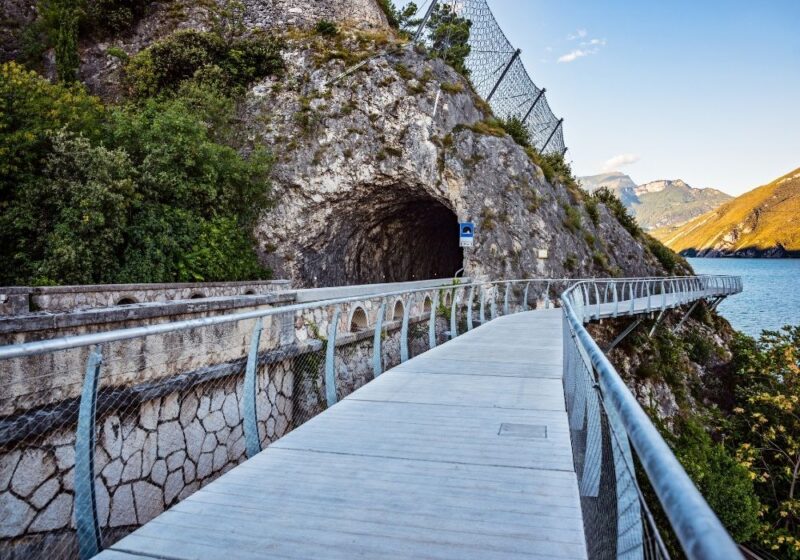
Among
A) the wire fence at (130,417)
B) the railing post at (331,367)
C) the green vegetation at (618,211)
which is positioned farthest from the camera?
the green vegetation at (618,211)

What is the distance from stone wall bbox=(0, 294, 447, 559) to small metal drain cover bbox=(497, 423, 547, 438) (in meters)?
3.46

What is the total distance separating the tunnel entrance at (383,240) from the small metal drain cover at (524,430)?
53.6 ft

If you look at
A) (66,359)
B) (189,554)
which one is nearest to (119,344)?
(66,359)

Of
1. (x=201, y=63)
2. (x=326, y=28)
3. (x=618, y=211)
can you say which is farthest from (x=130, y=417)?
(x=618, y=211)

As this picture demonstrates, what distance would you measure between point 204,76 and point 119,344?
61.1ft

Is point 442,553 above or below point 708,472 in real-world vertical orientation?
above

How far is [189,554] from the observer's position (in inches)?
89.4

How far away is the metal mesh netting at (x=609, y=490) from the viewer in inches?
58.8

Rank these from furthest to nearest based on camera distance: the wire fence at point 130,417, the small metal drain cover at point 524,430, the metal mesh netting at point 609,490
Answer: the small metal drain cover at point 524,430, the wire fence at point 130,417, the metal mesh netting at point 609,490

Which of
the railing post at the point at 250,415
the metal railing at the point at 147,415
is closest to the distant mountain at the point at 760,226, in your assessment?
the metal railing at the point at 147,415

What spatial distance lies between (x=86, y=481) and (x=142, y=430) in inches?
107

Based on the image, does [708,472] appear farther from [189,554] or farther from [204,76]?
[204,76]

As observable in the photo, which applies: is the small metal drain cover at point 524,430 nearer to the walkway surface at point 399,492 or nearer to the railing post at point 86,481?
the walkway surface at point 399,492

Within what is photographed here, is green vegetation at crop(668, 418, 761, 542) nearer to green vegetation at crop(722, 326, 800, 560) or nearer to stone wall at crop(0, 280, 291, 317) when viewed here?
green vegetation at crop(722, 326, 800, 560)
